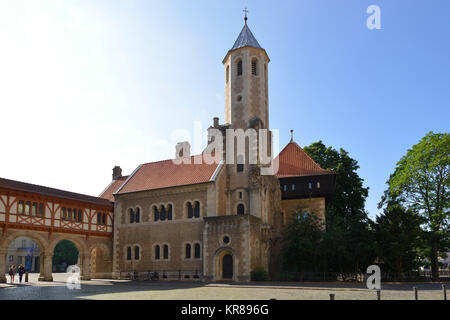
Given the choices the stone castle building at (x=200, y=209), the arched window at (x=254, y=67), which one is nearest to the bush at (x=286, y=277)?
the stone castle building at (x=200, y=209)

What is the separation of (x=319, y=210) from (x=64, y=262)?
168 ft

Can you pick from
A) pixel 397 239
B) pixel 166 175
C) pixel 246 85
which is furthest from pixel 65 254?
pixel 397 239

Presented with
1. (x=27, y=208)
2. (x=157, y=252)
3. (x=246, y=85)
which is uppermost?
(x=246, y=85)

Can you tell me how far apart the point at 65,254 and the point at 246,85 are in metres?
50.4

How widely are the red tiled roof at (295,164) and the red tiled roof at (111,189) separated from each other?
17176 mm

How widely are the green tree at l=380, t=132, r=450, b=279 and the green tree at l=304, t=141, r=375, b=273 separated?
202 inches

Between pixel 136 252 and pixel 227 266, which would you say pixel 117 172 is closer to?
pixel 136 252

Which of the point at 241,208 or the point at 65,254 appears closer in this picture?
the point at 241,208

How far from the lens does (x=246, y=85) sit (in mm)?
37875

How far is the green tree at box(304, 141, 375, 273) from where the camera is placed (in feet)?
102

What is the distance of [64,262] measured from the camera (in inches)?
2832
